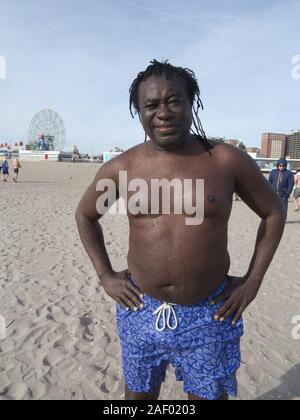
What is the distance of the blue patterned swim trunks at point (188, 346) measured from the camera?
1580 mm

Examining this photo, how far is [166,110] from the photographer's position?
4.87 ft

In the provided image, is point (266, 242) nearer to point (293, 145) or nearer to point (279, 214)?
point (279, 214)

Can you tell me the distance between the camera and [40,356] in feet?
9.57

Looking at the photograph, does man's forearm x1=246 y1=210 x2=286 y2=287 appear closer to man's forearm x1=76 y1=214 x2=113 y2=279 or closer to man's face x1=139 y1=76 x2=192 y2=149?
man's face x1=139 y1=76 x2=192 y2=149

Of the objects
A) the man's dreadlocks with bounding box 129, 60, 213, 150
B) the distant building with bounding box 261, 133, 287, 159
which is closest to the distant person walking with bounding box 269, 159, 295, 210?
the man's dreadlocks with bounding box 129, 60, 213, 150

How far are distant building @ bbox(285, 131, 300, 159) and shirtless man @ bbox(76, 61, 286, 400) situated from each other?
2258 inches

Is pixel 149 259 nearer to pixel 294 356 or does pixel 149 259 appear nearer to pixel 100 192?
pixel 100 192

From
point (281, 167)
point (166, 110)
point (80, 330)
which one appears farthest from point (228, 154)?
point (281, 167)

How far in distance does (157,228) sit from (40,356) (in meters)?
1.96

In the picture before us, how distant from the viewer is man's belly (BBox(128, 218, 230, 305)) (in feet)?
5.16

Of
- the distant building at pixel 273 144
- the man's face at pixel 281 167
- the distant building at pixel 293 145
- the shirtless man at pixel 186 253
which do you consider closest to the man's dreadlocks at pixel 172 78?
the shirtless man at pixel 186 253

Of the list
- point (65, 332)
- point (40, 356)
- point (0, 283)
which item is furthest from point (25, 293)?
point (40, 356)

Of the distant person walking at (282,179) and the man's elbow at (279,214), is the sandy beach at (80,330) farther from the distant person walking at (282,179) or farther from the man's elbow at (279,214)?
the distant person walking at (282,179)

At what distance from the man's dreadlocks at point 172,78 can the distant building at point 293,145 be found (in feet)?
188
